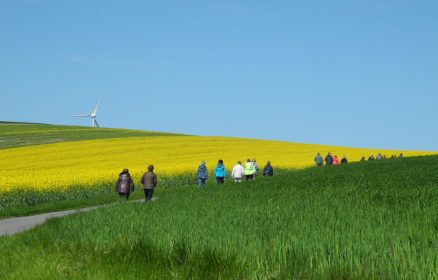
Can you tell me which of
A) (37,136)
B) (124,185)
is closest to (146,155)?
(37,136)

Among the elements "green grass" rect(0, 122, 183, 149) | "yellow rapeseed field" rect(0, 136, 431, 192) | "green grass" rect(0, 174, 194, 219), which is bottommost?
"green grass" rect(0, 174, 194, 219)

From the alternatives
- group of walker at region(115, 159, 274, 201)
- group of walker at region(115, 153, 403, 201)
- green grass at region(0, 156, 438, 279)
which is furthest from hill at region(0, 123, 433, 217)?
green grass at region(0, 156, 438, 279)

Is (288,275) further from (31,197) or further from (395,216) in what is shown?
(31,197)

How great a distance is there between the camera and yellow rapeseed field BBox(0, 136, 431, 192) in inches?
1687

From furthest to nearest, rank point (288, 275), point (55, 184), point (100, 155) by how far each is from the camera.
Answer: point (100, 155) < point (55, 184) < point (288, 275)

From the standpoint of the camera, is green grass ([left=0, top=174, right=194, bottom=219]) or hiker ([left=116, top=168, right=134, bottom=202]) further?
green grass ([left=0, top=174, right=194, bottom=219])

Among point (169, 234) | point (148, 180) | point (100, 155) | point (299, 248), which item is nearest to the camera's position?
point (299, 248)

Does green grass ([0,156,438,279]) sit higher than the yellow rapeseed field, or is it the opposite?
the yellow rapeseed field

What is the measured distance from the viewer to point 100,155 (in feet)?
190

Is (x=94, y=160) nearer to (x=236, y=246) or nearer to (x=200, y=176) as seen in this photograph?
(x=200, y=176)

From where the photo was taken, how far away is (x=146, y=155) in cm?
5734

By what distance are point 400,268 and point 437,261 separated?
37cm

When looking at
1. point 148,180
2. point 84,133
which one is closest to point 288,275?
point 148,180

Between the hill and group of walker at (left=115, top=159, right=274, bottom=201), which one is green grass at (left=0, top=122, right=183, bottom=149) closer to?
the hill
